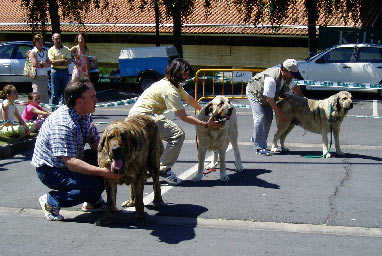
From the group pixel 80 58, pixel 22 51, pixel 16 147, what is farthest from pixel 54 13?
pixel 16 147

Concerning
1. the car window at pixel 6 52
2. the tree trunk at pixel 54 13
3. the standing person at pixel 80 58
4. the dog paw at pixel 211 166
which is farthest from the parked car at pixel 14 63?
the dog paw at pixel 211 166

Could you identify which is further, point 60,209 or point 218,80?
point 218,80

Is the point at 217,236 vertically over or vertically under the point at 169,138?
under

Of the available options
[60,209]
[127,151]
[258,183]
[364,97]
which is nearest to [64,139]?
[127,151]

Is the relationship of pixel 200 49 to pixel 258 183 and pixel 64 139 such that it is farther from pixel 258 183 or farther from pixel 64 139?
pixel 64 139

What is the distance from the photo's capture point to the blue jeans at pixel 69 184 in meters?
6.23

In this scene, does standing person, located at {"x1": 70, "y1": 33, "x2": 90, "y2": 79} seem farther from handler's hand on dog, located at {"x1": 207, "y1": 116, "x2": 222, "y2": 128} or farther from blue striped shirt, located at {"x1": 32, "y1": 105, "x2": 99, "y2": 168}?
blue striped shirt, located at {"x1": 32, "y1": 105, "x2": 99, "y2": 168}

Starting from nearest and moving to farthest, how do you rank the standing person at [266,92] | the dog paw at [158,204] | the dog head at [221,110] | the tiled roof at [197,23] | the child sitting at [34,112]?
the dog paw at [158,204]
the dog head at [221,110]
the standing person at [266,92]
the child sitting at [34,112]
the tiled roof at [197,23]

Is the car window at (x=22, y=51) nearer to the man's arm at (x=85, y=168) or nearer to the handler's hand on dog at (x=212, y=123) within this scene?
the handler's hand on dog at (x=212, y=123)

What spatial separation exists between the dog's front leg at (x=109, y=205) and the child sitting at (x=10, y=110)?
4.99 metres

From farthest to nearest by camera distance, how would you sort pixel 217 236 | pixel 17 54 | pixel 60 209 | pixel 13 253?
pixel 17 54
pixel 60 209
pixel 217 236
pixel 13 253

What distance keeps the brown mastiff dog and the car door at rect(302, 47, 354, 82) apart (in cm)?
1371

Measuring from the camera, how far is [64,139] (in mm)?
6062

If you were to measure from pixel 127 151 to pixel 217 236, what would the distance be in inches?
50.4
